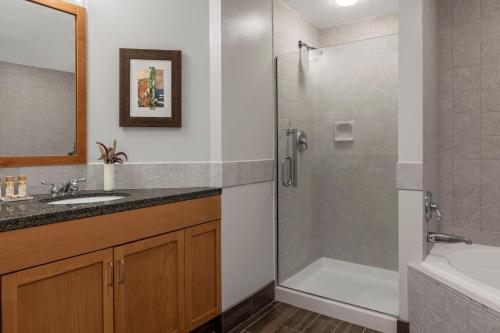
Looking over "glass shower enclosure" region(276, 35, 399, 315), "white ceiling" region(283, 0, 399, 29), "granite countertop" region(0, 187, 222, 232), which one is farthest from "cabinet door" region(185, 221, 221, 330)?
"white ceiling" region(283, 0, 399, 29)

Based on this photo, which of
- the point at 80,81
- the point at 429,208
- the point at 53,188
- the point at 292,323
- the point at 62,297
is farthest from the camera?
the point at 292,323

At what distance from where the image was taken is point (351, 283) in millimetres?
2922

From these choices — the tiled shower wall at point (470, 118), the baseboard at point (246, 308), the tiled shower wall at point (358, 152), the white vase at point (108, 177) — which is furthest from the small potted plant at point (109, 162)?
the tiled shower wall at point (470, 118)

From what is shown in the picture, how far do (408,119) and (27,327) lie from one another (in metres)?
2.15

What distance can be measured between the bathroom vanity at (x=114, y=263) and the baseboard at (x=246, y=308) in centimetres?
14

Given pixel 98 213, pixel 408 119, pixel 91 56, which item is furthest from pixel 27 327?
pixel 408 119

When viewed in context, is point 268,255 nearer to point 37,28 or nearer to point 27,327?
point 27,327

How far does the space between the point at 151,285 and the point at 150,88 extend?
1200 millimetres

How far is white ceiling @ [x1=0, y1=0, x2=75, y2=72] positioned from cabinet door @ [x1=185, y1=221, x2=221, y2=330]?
4.10ft

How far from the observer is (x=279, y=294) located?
8.91 ft

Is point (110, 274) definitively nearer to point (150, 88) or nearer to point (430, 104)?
point (150, 88)

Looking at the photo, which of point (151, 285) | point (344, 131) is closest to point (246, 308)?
point (151, 285)

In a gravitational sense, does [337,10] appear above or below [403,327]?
above

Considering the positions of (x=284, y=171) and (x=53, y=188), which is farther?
(x=284, y=171)
